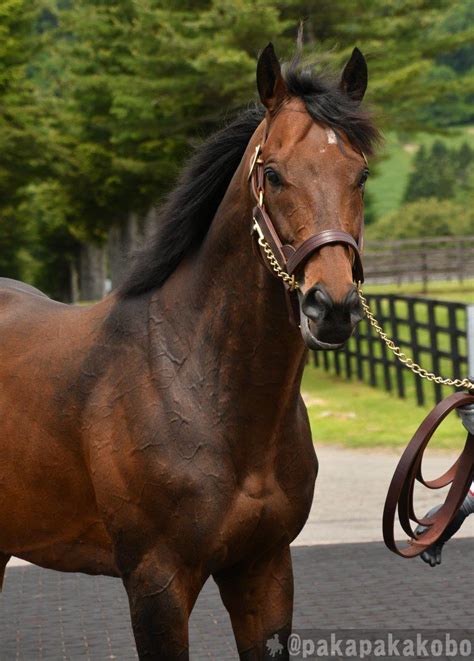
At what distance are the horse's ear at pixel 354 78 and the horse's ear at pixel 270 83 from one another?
218mm

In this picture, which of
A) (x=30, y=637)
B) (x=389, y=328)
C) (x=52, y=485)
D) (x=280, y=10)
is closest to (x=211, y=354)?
(x=52, y=485)

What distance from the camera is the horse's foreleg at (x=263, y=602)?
4160mm

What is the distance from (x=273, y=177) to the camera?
367 centimetres

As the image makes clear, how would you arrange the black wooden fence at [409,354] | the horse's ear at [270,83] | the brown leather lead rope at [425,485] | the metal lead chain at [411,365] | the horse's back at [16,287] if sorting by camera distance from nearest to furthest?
the horse's ear at [270,83], the metal lead chain at [411,365], the brown leather lead rope at [425,485], the horse's back at [16,287], the black wooden fence at [409,354]

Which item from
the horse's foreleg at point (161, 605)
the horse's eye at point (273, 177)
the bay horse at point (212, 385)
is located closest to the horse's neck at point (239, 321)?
the bay horse at point (212, 385)

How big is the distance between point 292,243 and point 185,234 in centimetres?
71

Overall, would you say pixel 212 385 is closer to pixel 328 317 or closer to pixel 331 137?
pixel 328 317

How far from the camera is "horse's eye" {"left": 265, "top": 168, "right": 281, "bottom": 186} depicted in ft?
12.0

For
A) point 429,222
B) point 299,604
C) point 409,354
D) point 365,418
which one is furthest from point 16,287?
point 429,222

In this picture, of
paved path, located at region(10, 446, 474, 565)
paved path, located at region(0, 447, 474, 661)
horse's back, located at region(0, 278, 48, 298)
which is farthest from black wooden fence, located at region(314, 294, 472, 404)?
horse's back, located at region(0, 278, 48, 298)

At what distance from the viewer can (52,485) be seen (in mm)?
4344

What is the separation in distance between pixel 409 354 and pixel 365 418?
4077 millimetres

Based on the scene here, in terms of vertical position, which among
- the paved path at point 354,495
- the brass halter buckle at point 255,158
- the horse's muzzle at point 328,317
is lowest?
the paved path at point 354,495

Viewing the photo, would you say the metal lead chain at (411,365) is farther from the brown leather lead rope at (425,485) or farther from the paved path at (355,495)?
the paved path at (355,495)
